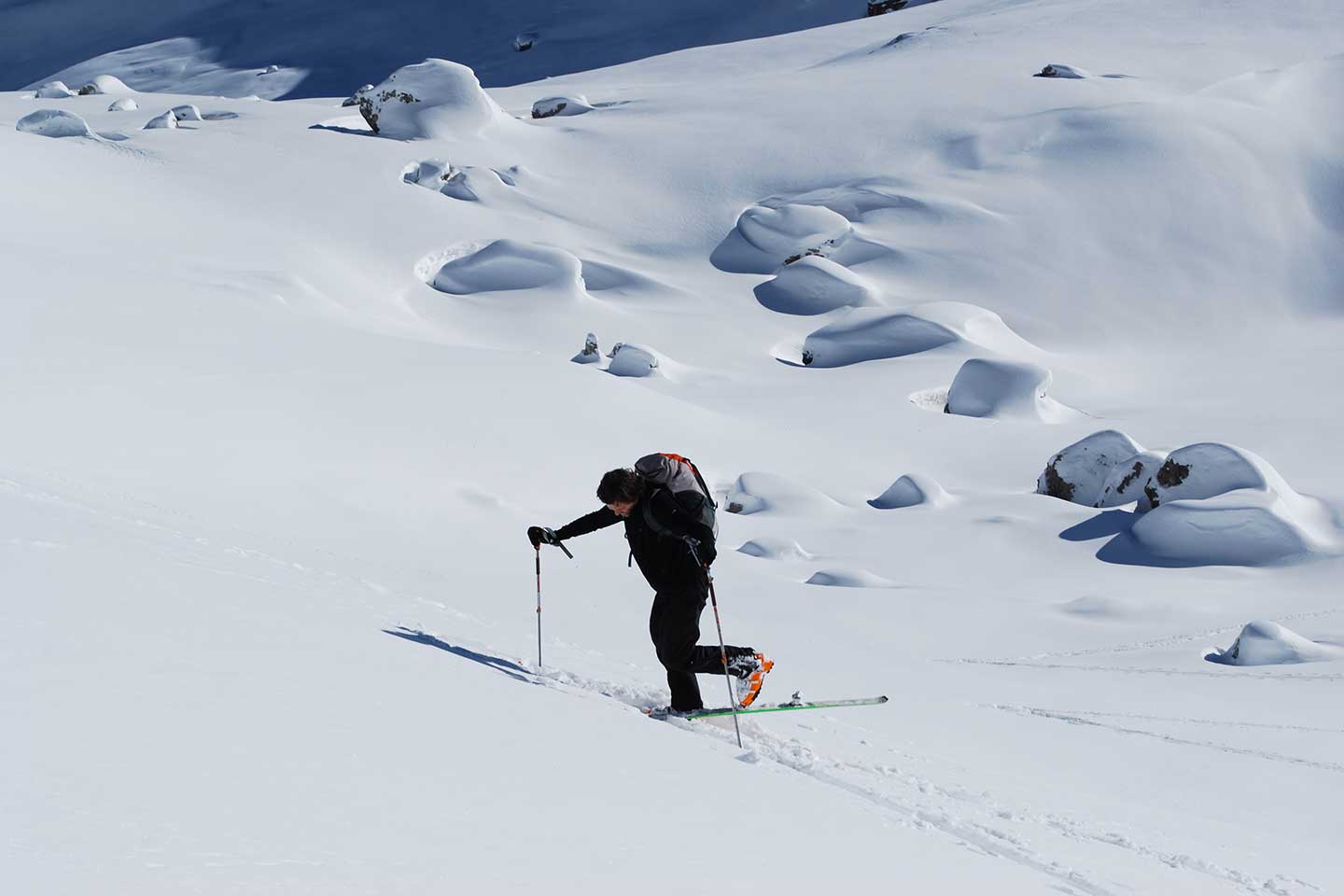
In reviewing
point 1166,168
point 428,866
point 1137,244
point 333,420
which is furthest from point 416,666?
point 1166,168

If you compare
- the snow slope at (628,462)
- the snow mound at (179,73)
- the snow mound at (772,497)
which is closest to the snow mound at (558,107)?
the snow slope at (628,462)

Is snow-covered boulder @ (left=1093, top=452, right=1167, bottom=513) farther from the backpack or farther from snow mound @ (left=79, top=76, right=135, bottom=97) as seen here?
snow mound @ (left=79, top=76, right=135, bottom=97)

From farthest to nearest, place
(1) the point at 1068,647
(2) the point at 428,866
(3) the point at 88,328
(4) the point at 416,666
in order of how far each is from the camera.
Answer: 1. (3) the point at 88,328
2. (1) the point at 1068,647
3. (4) the point at 416,666
4. (2) the point at 428,866

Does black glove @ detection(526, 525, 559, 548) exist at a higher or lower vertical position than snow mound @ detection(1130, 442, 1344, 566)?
higher

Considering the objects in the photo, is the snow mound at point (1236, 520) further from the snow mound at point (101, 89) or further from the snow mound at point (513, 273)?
the snow mound at point (101, 89)

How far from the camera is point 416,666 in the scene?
4863 mm

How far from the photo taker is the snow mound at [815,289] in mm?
29656

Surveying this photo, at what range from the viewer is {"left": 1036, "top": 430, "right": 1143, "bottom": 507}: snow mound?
15711 millimetres

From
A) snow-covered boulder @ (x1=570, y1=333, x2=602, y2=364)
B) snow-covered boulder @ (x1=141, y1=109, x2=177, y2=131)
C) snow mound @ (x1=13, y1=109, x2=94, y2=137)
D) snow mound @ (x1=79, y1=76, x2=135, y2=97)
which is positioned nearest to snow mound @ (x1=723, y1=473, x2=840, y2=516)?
snow-covered boulder @ (x1=570, y1=333, x2=602, y2=364)

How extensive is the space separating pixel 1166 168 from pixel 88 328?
1142 inches

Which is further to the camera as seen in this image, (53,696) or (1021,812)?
(1021,812)

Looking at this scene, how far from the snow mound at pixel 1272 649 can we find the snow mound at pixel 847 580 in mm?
3392

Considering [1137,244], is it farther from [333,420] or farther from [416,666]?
[416,666]

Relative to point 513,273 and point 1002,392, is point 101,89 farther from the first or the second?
point 1002,392
